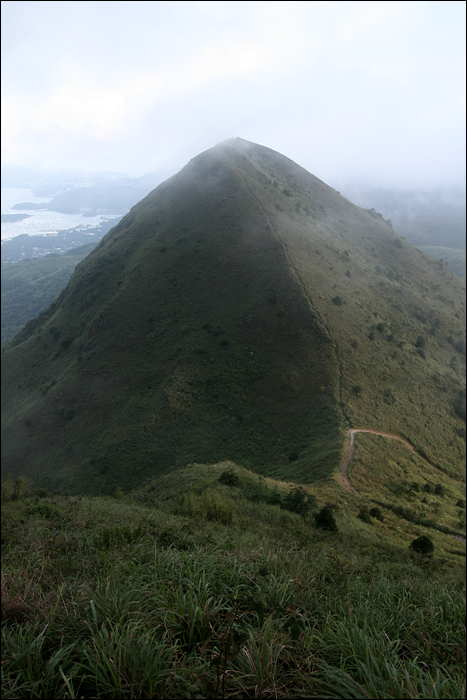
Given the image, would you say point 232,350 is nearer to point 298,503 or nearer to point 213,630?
point 298,503

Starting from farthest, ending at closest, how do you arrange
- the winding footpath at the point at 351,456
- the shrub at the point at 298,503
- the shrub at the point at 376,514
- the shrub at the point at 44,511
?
the winding footpath at the point at 351,456, the shrub at the point at 376,514, the shrub at the point at 298,503, the shrub at the point at 44,511

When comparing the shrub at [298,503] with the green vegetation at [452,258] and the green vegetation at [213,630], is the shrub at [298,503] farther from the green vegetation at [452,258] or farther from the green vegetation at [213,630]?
the green vegetation at [452,258]

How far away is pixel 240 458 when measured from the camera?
3575cm

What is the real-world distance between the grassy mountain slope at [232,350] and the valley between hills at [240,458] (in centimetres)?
37

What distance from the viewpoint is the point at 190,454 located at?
38.3m

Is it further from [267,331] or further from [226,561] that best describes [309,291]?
[226,561]

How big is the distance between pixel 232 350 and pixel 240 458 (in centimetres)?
1768

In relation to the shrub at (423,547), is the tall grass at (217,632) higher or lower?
higher

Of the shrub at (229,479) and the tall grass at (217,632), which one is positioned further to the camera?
the shrub at (229,479)

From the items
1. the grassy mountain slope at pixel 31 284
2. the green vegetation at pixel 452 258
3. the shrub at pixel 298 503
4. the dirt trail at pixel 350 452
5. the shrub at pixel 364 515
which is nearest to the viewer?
the shrub at pixel 298 503

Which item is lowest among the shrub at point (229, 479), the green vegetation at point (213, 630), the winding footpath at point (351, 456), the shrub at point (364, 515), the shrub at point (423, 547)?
the winding footpath at point (351, 456)

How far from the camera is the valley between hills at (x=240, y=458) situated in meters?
3.11

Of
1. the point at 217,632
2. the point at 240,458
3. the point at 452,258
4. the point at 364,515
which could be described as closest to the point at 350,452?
the point at 364,515

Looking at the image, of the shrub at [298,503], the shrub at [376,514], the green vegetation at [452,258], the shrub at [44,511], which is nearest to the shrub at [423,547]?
the shrub at [376,514]
